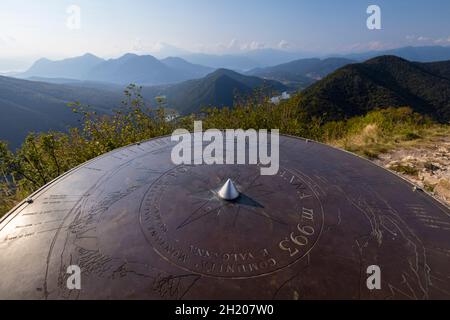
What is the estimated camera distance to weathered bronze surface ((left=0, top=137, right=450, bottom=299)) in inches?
80.2

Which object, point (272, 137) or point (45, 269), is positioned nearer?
point (45, 269)

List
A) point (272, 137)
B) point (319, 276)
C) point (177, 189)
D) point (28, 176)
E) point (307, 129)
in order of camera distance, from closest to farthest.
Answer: point (319, 276) → point (177, 189) → point (272, 137) → point (28, 176) → point (307, 129)

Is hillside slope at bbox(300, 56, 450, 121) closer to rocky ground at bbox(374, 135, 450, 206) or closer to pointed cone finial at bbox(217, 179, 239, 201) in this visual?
rocky ground at bbox(374, 135, 450, 206)

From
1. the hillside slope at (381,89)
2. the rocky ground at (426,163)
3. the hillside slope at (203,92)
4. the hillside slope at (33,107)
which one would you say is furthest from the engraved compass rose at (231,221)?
the hillside slope at (203,92)

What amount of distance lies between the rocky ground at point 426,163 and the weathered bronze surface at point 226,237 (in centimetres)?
282

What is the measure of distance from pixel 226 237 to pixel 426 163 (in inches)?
254

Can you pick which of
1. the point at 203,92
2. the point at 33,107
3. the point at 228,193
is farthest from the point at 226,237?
the point at 203,92

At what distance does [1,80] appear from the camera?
10688 centimetres

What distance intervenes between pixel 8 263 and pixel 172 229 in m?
1.38

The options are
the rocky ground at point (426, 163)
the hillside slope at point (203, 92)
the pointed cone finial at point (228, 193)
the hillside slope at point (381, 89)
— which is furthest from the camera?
the hillside slope at point (203, 92)

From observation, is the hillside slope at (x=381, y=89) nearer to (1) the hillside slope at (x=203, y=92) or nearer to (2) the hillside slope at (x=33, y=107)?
(2) the hillside slope at (x=33, y=107)

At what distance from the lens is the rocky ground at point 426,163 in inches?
214

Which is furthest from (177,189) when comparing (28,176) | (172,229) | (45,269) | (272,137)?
(28,176)

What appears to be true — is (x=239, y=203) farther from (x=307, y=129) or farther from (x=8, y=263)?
(x=307, y=129)
